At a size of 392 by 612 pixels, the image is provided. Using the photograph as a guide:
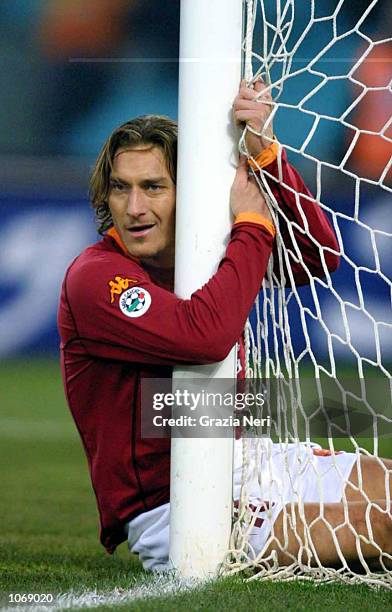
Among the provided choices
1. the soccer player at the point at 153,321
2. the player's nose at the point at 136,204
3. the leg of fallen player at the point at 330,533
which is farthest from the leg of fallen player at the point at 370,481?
the player's nose at the point at 136,204

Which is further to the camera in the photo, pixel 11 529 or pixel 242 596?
pixel 11 529

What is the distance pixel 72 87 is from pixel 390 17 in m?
3.11

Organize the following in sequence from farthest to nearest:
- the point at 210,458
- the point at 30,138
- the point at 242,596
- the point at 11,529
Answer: the point at 30,138, the point at 11,529, the point at 210,458, the point at 242,596

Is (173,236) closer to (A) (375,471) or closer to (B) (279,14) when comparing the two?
(B) (279,14)

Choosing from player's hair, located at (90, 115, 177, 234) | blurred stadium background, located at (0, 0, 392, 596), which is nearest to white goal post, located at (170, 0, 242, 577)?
player's hair, located at (90, 115, 177, 234)

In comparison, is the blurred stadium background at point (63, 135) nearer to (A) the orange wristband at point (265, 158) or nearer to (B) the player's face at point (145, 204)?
(B) the player's face at point (145, 204)

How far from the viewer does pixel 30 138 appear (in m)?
9.67

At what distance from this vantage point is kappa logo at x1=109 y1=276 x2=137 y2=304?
219cm

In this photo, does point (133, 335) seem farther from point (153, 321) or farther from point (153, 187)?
point (153, 187)

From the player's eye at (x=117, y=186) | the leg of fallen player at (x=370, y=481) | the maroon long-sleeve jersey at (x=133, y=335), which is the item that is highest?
the player's eye at (x=117, y=186)

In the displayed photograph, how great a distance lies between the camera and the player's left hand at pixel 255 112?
2148mm

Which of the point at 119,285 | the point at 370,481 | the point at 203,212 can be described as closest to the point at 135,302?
the point at 119,285

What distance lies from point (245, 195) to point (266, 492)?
654mm

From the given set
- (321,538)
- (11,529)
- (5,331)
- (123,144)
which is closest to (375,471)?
(321,538)
